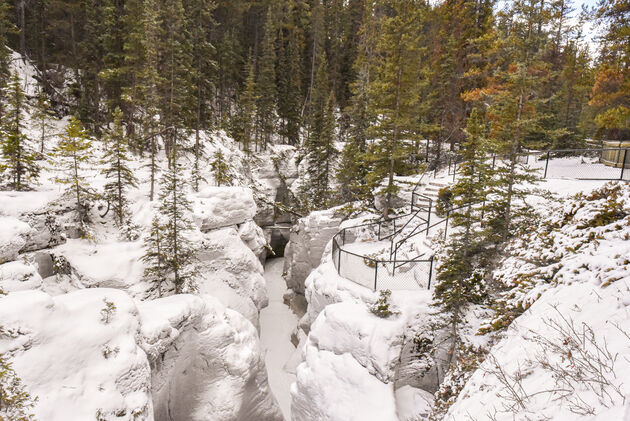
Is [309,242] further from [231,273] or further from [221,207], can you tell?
[221,207]

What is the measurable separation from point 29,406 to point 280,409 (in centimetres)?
1088

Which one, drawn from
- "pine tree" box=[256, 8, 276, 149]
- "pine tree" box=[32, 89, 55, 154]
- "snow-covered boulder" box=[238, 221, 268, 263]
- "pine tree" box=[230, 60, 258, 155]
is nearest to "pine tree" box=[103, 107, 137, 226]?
"pine tree" box=[32, 89, 55, 154]

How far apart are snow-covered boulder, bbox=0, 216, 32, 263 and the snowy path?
13245 mm

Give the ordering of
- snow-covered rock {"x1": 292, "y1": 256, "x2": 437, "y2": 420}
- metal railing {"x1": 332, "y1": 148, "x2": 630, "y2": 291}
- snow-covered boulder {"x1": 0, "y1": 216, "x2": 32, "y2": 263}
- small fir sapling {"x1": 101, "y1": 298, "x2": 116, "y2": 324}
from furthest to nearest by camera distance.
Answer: metal railing {"x1": 332, "y1": 148, "x2": 630, "y2": 291}
snow-covered boulder {"x1": 0, "y1": 216, "x2": 32, "y2": 263}
snow-covered rock {"x1": 292, "y1": 256, "x2": 437, "y2": 420}
small fir sapling {"x1": 101, "y1": 298, "x2": 116, "y2": 324}

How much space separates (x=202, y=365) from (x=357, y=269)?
733cm

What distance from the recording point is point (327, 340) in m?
12.0

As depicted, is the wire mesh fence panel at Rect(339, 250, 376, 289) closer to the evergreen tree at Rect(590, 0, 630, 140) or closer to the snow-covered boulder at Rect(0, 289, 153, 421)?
the snow-covered boulder at Rect(0, 289, 153, 421)

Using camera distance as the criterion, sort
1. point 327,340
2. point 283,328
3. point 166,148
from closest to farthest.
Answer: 1. point 327,340
2. point 283,328
3. point 166,148

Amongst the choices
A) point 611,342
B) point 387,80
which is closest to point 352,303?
point 611,342

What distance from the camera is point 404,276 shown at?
13.6 metres

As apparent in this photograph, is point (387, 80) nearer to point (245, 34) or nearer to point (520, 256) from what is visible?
point (520, 256)

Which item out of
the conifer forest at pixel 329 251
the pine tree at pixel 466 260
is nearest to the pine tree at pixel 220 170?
the conifer forest at pixel 329 251

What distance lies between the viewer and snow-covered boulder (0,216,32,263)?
12741 millimetres

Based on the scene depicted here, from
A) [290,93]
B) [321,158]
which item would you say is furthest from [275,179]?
[290,93]
